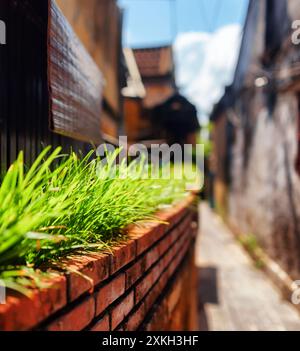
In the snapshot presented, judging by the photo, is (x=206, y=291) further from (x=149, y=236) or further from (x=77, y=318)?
(x=77, y=318)

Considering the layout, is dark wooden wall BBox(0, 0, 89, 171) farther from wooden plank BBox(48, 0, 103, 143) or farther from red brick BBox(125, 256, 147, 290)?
red brick BBox(125, 256, 147, 290)

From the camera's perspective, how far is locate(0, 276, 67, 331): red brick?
0.91 m

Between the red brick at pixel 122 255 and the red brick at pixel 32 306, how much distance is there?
1.26ft

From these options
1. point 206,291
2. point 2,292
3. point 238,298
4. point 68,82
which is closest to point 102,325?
point 2,292

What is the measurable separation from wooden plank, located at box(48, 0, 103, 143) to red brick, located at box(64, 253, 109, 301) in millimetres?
1257

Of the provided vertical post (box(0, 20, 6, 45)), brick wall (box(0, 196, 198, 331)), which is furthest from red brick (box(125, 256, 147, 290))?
vertical post (box(0, 20, 6, 45))

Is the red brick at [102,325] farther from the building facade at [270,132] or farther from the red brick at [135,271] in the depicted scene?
the building facade at [270,132]

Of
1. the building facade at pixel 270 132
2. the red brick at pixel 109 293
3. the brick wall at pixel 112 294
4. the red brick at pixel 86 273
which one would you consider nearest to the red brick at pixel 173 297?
the brick wall at pixel 112 294

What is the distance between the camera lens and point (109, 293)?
4.76ft

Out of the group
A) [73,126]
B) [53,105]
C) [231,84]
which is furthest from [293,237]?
[231,84]

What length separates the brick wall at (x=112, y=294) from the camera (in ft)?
3.29

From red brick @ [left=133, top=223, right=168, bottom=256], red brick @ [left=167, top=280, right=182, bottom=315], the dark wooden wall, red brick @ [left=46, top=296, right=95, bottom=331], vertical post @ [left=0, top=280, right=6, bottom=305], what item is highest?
the dark wooden wall

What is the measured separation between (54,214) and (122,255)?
1.65 ft

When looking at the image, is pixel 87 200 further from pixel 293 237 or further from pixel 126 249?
pixel 293 237
